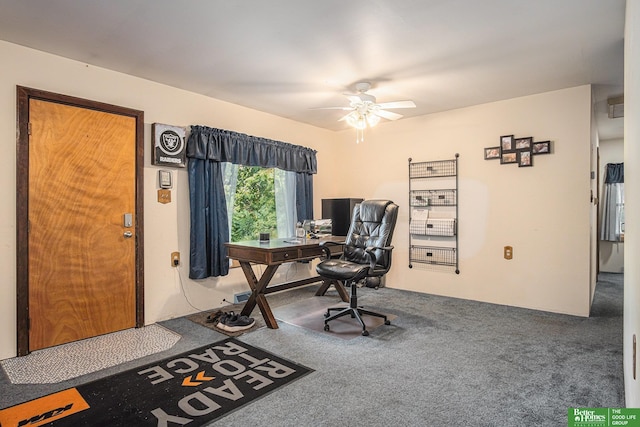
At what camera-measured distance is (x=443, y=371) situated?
2.40 meters

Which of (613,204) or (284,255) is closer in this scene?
(284,255)

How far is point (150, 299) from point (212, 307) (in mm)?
714

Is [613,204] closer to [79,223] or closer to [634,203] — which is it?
[634,203]

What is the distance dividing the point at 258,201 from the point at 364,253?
171 cm

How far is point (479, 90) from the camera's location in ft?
12.3

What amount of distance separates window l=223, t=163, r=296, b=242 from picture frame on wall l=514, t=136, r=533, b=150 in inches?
110

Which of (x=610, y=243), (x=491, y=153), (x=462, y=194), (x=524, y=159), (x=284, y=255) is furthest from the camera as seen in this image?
(x=610, y=243)

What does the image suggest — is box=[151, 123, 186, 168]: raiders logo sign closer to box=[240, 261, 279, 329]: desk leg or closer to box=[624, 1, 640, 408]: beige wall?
box=[240, 261, 279, 329]: desk leg

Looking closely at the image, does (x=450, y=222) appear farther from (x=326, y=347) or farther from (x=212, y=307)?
(x=212, y=307)

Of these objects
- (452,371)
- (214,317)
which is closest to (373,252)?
(452,371)

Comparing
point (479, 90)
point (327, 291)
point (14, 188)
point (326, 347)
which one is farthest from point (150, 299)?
point (479, 90)

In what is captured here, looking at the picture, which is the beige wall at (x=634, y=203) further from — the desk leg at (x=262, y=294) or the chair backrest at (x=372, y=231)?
the desk leg at (x=262, y=294)

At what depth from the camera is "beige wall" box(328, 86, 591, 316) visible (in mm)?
3645

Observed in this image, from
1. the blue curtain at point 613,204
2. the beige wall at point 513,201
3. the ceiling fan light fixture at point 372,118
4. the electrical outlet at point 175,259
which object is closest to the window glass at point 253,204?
the electrical outlet at point 175,259
